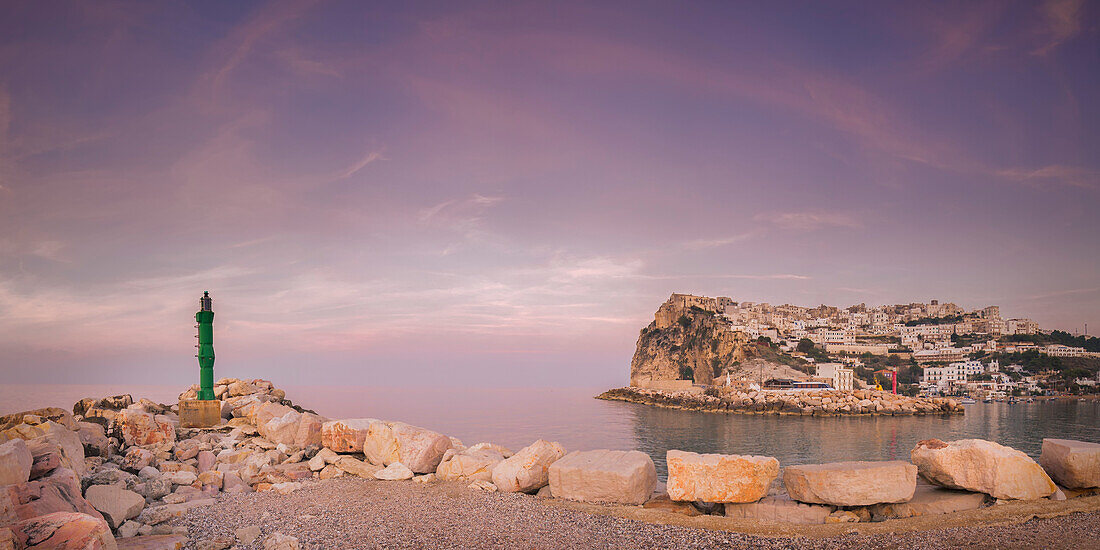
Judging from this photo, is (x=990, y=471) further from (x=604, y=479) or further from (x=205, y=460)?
(x=205, y=460)

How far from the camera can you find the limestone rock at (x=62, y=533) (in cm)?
488

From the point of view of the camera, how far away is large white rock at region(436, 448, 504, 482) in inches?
425


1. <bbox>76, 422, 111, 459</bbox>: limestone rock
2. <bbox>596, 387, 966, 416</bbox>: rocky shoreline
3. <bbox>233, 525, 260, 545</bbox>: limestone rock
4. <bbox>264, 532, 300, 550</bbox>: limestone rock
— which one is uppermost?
<bbox>76, 422, 111, 459</bbox>: limestone rock

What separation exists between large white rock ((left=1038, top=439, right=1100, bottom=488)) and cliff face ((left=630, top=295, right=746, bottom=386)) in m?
81.2

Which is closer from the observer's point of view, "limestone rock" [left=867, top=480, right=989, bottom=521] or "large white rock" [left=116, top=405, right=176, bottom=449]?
"limestone rock" [left=867, top=480, right=989, bottom=521]

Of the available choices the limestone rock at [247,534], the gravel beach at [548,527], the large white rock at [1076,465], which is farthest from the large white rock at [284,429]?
the large white rock at [1076,465]

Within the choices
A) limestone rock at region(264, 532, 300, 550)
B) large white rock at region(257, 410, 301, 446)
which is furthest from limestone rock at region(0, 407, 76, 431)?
limestone rock at region(264, 532, 300, 550)

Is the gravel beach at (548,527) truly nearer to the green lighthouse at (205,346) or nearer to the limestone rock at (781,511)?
the limestone rock at (781,511)

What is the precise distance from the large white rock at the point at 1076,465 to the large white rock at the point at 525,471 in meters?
8.28

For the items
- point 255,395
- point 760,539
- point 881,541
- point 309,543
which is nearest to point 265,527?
point 309,543

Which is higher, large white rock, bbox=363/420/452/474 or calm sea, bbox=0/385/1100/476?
large white rock, bbox=363/420/452/474

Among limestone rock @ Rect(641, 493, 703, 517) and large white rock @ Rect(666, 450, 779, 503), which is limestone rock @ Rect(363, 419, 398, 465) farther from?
large white rock @ Rect(666, 450, 779, 503)

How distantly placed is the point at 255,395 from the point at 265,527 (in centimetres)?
1215


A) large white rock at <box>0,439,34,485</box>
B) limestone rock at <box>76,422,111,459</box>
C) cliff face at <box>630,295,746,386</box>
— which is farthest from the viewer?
cliff face at <box>630,295,746,386</box>
